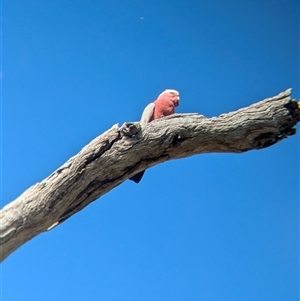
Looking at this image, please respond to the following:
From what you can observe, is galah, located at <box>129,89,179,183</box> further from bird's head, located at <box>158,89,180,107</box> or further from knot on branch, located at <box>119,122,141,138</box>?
knot on branch, located at <box>119,122,141,138</box>

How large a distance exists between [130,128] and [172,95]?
0.72 metres

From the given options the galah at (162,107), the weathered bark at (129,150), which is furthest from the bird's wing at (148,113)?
the weathered bark at (129,150)

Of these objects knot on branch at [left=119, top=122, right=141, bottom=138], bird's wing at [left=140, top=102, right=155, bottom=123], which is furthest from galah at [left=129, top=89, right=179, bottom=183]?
knot on branch at [left=119, top=122, right=141, bottom=138]

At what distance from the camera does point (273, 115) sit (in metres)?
2.81

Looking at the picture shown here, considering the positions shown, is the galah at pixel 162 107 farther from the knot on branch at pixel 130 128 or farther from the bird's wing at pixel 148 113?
the knot on branch at pixel 130 128

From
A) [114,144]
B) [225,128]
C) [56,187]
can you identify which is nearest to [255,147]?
[225,128]

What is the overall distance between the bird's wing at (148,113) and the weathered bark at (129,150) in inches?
16.8

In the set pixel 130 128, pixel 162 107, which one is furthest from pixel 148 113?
pixel 130 128

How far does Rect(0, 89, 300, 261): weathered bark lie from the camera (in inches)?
103

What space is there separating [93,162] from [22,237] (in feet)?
1.69

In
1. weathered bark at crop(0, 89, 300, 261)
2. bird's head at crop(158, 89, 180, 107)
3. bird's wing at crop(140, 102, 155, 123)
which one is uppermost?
bird's head at crop(158, 89, 180, 107)

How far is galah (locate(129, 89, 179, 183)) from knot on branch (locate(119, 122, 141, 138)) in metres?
0.51

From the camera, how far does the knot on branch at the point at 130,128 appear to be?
2730 millimetres

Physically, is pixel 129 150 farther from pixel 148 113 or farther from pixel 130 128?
pixel 148 113
